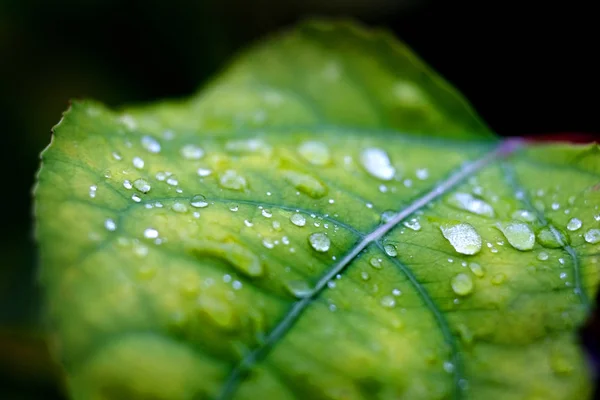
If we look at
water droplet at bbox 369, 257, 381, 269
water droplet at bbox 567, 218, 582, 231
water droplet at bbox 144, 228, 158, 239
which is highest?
water droplet at bbox 567, 218, 582, 231

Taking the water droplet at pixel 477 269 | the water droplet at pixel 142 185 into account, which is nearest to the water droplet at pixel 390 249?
the water droplet at pixel 477 269

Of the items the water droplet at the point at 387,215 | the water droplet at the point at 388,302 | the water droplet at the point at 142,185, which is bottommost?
the water droplet at the point at 142,185

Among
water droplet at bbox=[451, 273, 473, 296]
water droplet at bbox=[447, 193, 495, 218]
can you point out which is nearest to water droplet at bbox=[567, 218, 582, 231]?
water droplet at bbox=[447, 193, 495, 218]

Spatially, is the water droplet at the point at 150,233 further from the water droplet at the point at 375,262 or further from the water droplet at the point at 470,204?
the water droplet at the point at 470,204

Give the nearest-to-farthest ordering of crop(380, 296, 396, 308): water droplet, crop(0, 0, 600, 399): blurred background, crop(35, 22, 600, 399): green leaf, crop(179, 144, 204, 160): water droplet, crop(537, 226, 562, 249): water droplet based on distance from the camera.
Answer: crop(35, 22, 600, 399): green leaf < crop(380, 296, 396, 308): water droplet < crop(537, 226, 562, 249): water droplet < crop(179, 144, 204, 160): water droplet < crop(0, 0, 600, 399): blurred background

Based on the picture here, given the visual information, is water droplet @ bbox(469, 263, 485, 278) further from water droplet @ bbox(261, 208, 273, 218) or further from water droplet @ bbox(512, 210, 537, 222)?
water droplet @ bbox(261, 208, 273, 218)

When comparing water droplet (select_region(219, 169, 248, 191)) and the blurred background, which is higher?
the blurred background

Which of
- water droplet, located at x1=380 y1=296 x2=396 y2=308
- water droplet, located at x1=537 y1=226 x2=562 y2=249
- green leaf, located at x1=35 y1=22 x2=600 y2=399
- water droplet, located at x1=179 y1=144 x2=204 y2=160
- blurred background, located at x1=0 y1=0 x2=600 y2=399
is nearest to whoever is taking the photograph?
green leaf, located at x1=35 y1=22 x2=600 y2=399

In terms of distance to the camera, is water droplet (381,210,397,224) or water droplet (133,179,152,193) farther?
water droplet (381,210,397,224)
